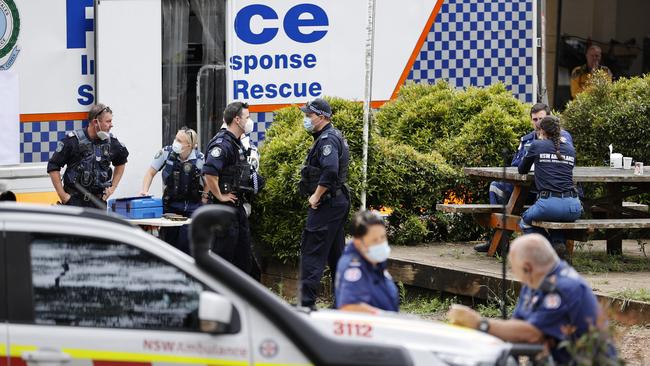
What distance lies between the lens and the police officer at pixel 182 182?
1038cm

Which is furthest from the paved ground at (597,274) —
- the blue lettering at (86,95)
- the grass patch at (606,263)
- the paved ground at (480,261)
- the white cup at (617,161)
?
the blue lettering at (86,95)

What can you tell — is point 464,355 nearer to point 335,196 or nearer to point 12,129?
point 335,196

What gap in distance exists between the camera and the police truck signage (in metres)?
12.1

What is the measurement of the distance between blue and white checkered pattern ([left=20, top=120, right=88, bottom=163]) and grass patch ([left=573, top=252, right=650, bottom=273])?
182 inches

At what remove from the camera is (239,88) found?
1203 cm

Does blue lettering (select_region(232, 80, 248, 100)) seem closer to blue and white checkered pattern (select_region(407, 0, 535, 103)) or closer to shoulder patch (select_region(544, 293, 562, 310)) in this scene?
blue and white checkered pattern (select_region(407, 0, 535, 103))

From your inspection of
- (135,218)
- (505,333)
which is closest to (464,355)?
(505,333)

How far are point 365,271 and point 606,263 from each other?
4.83 meters

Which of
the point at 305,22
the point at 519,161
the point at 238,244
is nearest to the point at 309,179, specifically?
the point at 238,244

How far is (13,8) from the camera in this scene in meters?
11.0

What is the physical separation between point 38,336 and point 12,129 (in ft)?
20.3

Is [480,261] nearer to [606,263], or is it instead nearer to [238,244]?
[606,263]

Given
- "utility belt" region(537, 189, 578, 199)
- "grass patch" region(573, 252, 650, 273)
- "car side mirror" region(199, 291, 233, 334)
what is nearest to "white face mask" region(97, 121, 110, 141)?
"utility belt" region(537, 189, 578, 199)

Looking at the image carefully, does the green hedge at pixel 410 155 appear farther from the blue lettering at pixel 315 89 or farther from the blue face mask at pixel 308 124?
the blue face mask at pixel 308 124
